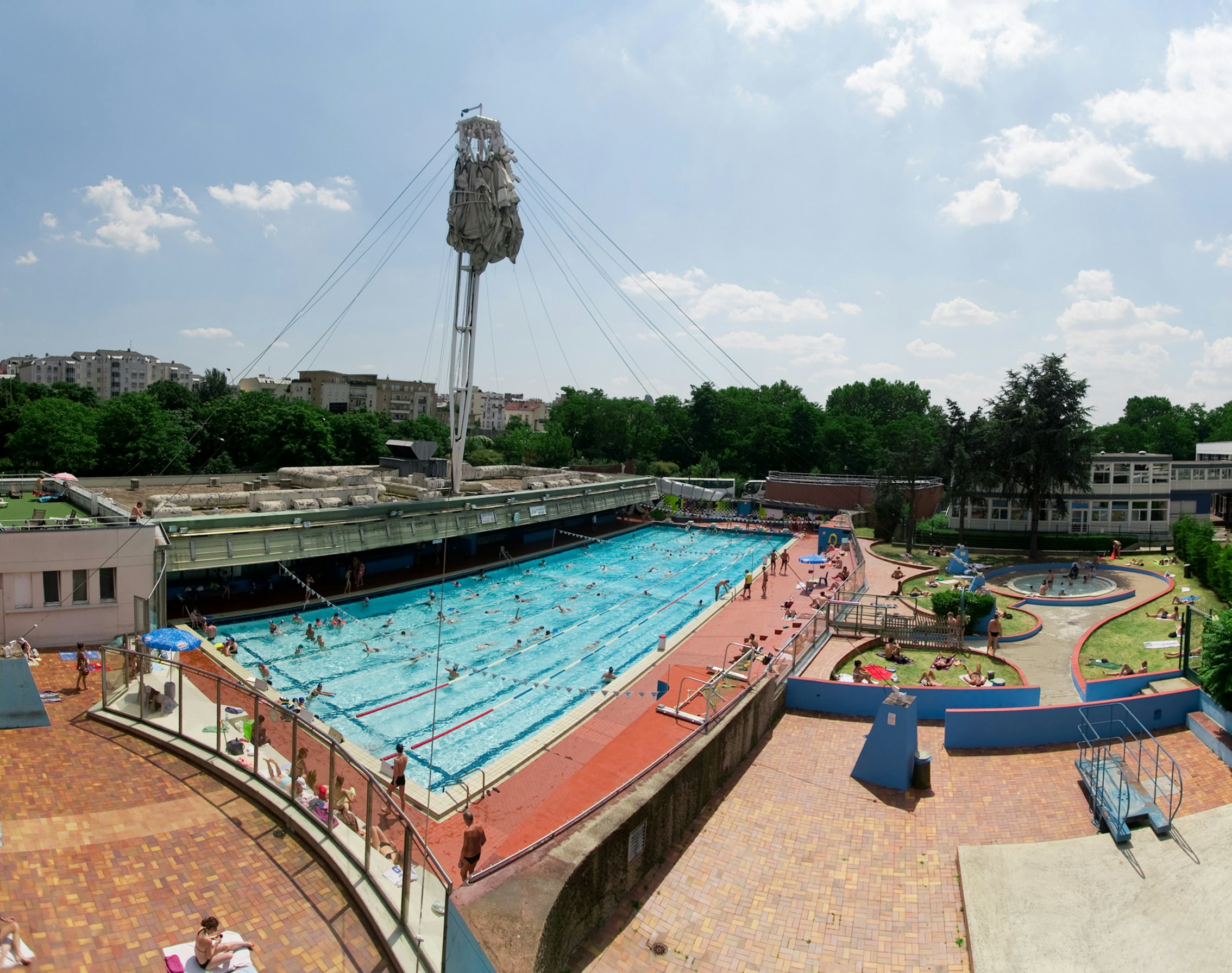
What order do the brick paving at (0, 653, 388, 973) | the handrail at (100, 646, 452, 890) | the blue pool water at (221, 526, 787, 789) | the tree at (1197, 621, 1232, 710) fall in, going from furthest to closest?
1. the blue pool water at (221, 526, 787, 789)
2. the tree at (1197, 621, 1232, 710)
3. the handrail at (100, 646, 452, 890)
4. the brick paving at (0, 653, 388, 973)

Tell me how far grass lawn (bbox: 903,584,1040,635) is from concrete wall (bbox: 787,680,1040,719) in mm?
5912

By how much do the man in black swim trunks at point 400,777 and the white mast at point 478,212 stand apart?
58.9 ft

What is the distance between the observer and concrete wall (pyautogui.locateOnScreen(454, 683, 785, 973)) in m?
6.79

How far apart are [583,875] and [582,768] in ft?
19.2

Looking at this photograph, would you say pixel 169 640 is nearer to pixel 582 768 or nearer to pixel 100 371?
pixel 582 768

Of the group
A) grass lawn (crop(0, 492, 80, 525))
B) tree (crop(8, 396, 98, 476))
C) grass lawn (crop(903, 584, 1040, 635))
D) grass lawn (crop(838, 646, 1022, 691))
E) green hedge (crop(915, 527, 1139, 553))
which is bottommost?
grass lawn (crop(838, 646, 1022, 691))

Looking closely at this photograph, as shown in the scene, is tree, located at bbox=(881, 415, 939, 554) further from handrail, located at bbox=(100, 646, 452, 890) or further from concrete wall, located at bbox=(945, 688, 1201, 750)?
handrail, located at bbox=(100, 646, 452, 890)

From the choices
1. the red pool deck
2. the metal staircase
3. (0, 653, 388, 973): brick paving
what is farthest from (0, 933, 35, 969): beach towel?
the metal staircase

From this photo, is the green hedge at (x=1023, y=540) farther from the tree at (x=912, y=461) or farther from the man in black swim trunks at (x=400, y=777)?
the man in black swim trunks at (x=400, y=777)

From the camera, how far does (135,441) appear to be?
158 ft

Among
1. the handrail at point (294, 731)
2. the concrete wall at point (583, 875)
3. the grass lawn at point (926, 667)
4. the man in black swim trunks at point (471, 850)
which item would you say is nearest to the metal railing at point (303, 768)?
the handrail at point (294, 731)

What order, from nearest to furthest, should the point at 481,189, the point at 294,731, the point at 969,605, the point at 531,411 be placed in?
the point at 294,731 < the point at 969,605 < the point at 481,189 < the point at 531,411

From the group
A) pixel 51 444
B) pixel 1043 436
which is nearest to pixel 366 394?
pixel 51 444

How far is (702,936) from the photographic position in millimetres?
8273
